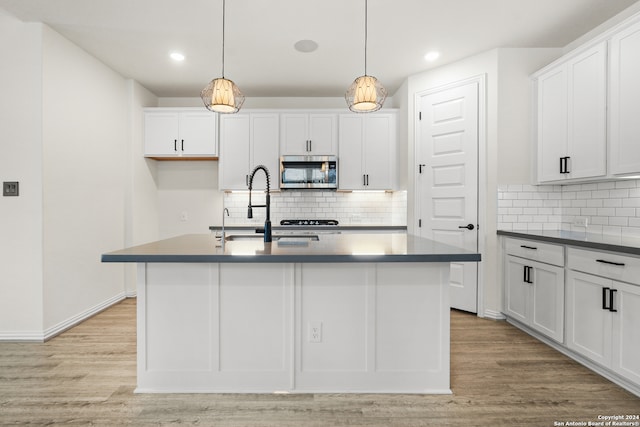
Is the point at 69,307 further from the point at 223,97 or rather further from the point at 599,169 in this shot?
the point at 599,169

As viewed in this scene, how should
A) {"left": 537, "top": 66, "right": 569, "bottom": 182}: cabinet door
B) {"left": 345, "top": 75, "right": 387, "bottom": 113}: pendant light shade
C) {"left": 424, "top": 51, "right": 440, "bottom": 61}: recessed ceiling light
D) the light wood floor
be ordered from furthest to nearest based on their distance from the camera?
{"left": 424, "top": 51, "right": 440, "bottom": 61}: recessed ceiling light, {"left": 537, "top": 66, "right": 569, "bottom": 182}: cabinet door, {"left": 345, "top": 75, "right": 387, "bottom": 113}: pendant light shade, the light wood floor

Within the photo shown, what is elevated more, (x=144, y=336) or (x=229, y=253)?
(x=229, y=253)

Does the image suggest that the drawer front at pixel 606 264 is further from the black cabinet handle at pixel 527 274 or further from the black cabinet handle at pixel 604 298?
the black cabinet handle at pixel 527 274

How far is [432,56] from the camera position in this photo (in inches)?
144

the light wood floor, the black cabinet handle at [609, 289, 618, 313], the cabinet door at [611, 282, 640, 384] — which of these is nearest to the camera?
the light wood floor

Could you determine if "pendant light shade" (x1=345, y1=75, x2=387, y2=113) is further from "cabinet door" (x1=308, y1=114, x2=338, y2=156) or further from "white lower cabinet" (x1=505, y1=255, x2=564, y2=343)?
"cabinet door" (x1=308, y1=114, x2=338, y2=156)

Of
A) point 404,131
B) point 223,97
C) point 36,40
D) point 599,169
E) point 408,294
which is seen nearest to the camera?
point 408,294

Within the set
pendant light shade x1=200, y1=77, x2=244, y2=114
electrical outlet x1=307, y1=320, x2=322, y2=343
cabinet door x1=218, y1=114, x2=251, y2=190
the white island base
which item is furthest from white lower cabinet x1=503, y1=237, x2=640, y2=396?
cabinet door x1=218, y1=114, x2=251, y2=190

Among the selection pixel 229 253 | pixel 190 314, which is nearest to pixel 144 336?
pixel 190 314

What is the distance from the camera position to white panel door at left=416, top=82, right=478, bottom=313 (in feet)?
11.9

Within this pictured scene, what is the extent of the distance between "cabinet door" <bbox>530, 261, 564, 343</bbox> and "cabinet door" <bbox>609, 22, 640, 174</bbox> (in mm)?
915

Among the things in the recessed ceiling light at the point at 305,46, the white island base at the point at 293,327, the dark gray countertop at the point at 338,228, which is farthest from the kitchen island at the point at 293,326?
the recessed ceiling light at the point at 305,46

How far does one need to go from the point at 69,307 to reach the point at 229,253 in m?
2.58

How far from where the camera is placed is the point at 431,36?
3.24 metres
